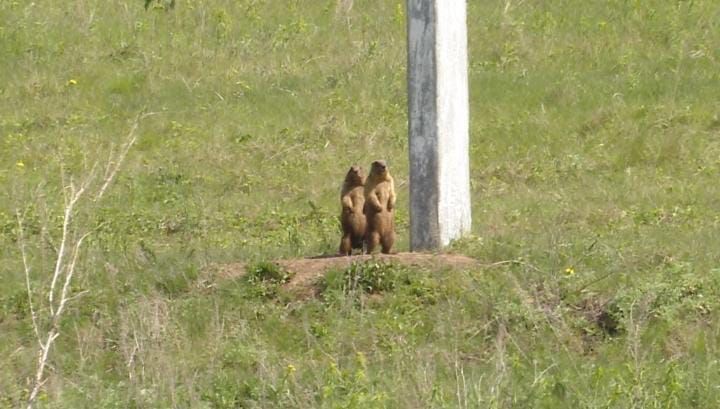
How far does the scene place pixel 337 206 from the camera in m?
13.5

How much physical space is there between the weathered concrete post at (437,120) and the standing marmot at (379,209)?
222 millimetres

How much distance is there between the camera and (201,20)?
18.5m

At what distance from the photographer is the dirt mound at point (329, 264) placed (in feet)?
31.1

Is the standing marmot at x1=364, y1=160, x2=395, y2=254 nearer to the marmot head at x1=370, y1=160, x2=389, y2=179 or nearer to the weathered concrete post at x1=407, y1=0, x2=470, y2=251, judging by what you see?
the marmot head at x1=370, y1=160, x2=389, y2=179

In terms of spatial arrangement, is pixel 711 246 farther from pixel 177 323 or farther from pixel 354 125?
pixel 354 125

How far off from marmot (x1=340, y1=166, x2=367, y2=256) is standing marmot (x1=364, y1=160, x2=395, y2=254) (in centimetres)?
5

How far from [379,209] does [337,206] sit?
328 centimetres

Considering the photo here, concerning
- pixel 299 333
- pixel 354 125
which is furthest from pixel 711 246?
pixel 354 125

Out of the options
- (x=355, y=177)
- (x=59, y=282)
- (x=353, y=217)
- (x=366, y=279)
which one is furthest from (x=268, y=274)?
(x=59, y=282)

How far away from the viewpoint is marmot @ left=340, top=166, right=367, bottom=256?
→ 10211 millimetres

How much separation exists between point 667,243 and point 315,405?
161 inches

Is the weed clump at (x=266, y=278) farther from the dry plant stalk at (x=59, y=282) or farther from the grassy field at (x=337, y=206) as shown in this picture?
the dry plant stalk at (x=59, y=282)

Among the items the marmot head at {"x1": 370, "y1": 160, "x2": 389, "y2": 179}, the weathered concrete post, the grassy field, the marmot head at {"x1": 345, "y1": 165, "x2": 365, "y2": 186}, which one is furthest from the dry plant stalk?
the weathered concrete post

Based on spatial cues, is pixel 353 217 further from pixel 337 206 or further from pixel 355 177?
pixel 337 206
